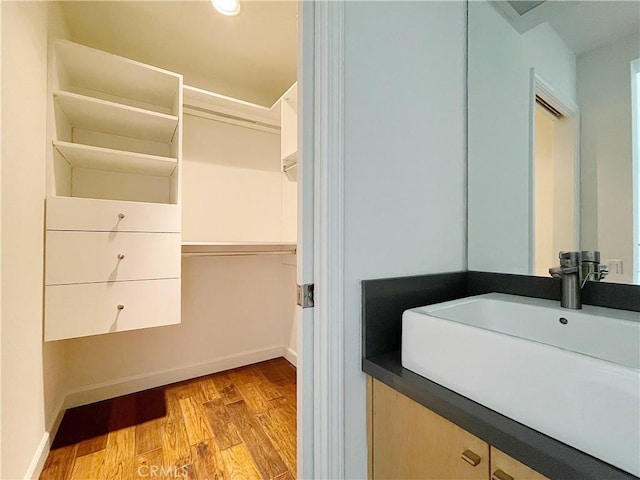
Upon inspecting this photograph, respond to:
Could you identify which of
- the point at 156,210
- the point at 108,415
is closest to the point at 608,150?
the point at 156,210

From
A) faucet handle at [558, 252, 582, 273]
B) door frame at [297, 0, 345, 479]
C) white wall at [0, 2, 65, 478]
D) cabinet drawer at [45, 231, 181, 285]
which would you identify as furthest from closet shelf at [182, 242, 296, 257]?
faucet handle at [558, 252, 582, 273]

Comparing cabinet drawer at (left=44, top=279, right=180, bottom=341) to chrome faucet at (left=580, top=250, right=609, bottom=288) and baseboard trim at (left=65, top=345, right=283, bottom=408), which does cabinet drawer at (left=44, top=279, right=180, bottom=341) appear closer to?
baseboard trim at (left=65, top=345, right=283, bottom=408)

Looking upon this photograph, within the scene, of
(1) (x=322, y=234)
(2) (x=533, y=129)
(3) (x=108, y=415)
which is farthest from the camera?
(3) (x=108, y=415)

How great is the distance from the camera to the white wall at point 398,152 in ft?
2.46

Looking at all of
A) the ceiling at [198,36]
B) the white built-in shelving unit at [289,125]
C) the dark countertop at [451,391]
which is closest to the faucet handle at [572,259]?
the dark countertop at [451,391]

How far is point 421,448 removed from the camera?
0.62 meters

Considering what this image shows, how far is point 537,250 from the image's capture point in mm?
922

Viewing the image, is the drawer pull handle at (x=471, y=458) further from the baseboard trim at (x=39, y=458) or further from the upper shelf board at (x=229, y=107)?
the upper shelf board at (x=229, y=107)

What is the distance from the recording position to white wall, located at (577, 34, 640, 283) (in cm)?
75

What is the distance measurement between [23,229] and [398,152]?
1.37 metres

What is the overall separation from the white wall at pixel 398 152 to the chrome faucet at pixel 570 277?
0.30m

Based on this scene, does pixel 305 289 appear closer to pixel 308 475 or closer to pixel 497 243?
pixel 308 475

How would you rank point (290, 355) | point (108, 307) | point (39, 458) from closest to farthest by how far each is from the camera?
Answer: point (39, 458), point (108, 307), point (290, 355)

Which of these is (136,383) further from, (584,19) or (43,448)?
(584,19)
